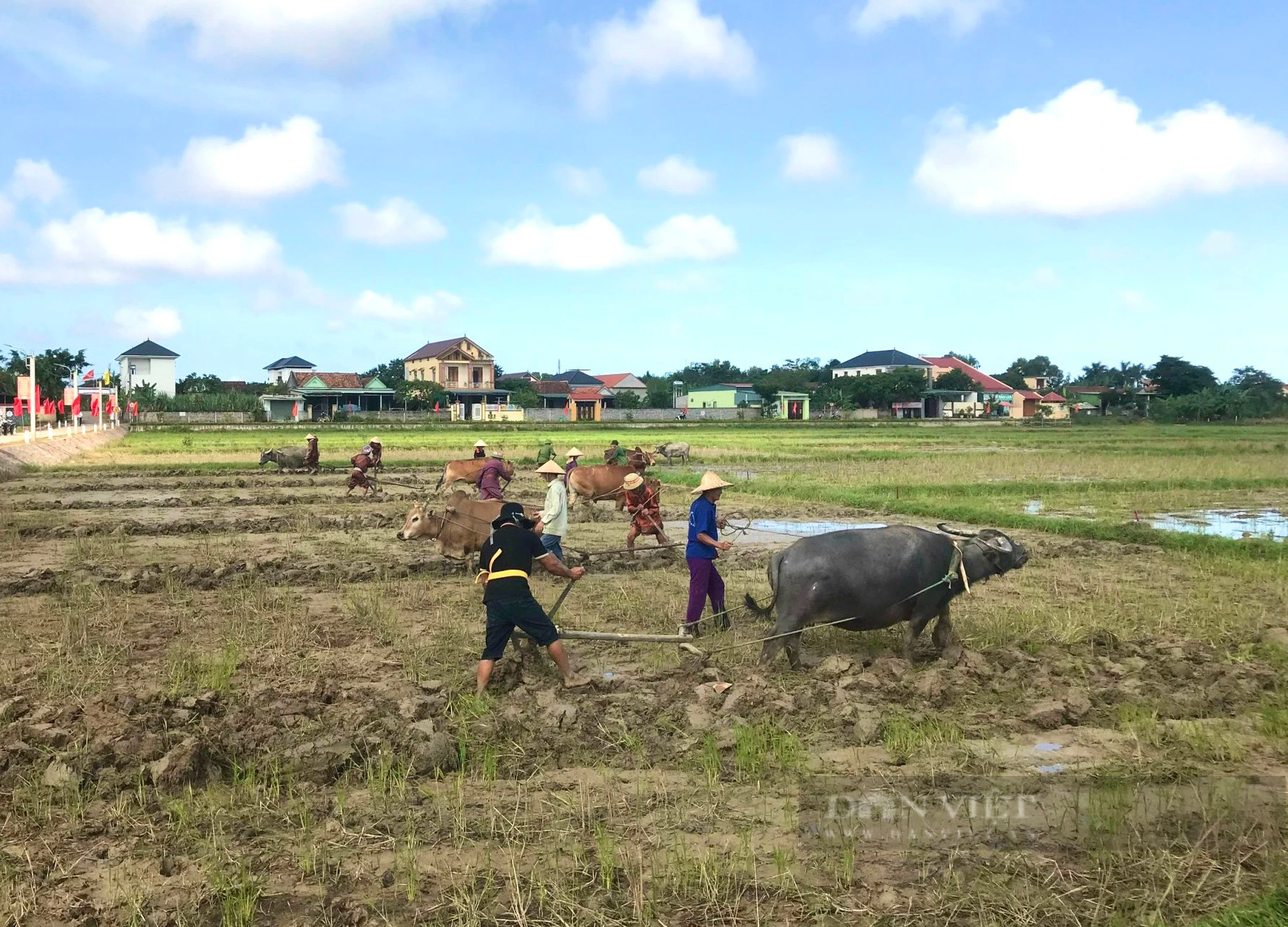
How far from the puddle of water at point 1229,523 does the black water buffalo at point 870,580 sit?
787cm

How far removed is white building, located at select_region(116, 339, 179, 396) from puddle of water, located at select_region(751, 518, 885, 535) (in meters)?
88.5

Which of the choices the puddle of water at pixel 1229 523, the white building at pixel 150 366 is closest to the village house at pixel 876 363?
the white building at pixel 150 366

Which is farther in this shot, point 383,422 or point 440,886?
point 383,422

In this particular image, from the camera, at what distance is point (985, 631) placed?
907 cm

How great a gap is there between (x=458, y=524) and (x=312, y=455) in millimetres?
15258

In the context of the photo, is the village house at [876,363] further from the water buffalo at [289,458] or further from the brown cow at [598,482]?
the brown cow at [598,482]

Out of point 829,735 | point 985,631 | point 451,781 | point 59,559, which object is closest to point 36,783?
point 451,781

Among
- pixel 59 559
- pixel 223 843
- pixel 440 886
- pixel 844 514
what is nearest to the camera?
pixel 440 886

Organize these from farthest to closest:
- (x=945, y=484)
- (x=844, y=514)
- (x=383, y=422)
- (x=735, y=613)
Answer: (x=383, y=422) < (x=945, y=484) < (x=844, y=514) < (x=735, y=613)

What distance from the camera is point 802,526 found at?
17.2 m

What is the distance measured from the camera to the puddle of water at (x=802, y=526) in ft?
53.9

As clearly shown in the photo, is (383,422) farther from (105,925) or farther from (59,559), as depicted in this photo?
(105,925)

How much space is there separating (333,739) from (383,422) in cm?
5680

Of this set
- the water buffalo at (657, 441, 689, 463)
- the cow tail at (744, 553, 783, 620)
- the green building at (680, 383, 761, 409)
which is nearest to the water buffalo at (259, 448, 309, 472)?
the water buffalo at (657, 441, 689, 463)
